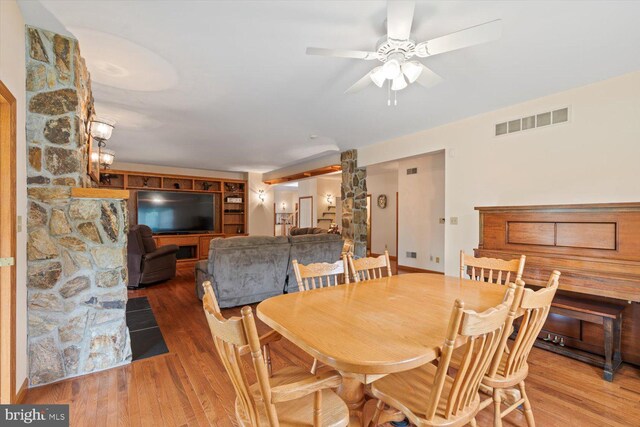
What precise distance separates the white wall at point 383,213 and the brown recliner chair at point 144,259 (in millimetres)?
5253

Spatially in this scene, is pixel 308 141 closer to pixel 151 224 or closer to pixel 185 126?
pixel 185 126

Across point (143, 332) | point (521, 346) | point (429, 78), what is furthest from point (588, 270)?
point (143, 332)

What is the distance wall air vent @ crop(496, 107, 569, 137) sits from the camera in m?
3.06

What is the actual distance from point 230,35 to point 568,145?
3403 mm

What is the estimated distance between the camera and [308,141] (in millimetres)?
5090

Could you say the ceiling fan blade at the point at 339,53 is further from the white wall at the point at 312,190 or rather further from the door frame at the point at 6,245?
the white wall at the point at 312,190

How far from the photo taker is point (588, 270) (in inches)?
92.4

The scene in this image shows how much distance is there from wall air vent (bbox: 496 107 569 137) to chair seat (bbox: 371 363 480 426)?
309 centimetres

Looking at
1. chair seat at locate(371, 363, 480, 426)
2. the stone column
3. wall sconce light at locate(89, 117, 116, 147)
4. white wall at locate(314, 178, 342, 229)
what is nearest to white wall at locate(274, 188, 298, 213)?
white wall at locate(314, 178, 342, 229)

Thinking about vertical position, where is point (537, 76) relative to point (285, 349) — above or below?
above

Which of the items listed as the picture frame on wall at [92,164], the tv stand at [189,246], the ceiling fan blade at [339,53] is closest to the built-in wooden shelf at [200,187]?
the tv stand at [189,246]

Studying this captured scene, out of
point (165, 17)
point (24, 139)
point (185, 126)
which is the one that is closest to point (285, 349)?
point (24, 139)

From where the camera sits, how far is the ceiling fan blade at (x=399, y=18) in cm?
152

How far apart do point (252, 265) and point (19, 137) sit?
2518 millimetres
